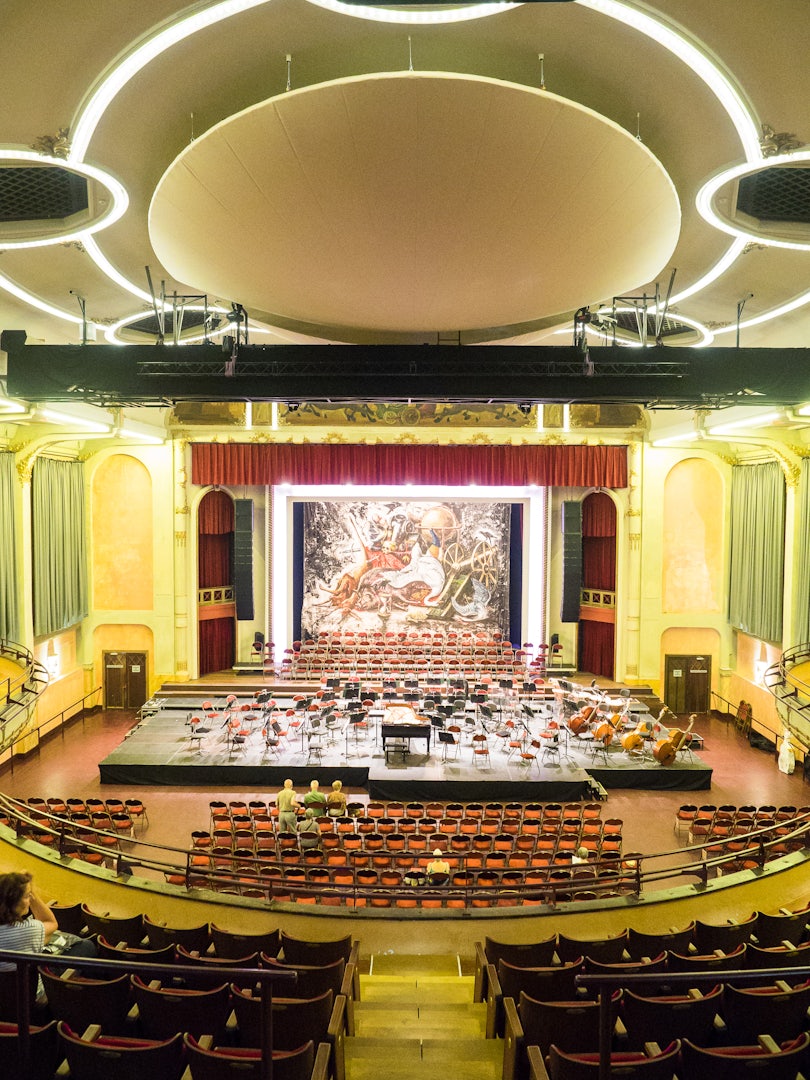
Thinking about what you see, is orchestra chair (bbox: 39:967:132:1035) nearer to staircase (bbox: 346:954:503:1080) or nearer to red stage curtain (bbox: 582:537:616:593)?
staircase (bbox: 346:954:503:1080)

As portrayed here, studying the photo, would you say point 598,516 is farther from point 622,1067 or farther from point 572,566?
point 622,1067

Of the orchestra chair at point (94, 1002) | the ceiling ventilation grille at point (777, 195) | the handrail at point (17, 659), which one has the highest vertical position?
the ceiling ventilation grille at point (777, 195)

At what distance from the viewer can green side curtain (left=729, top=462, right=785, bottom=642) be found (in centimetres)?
1759

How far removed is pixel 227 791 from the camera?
48.1 feet

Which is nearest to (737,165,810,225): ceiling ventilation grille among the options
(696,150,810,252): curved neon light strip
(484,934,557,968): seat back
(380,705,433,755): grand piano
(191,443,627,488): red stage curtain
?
(696,150,810,252): curved neon light strip

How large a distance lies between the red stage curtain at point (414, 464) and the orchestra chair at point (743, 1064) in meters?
16.8

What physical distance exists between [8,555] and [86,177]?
1119cm

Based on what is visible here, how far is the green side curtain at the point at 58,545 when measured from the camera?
674 inches

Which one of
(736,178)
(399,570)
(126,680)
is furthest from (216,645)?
(736,178)

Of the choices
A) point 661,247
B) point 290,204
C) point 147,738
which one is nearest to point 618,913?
point 661,247

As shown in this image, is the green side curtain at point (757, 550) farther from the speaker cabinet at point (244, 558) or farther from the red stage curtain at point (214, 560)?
the red stage curtain at point (214, 560)

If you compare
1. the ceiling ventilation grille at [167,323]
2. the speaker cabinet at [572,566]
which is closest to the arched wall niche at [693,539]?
the speaker cabinet at [572,566]

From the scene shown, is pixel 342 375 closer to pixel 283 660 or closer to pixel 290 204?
pixel 290 204

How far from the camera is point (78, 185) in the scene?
23.7ft
